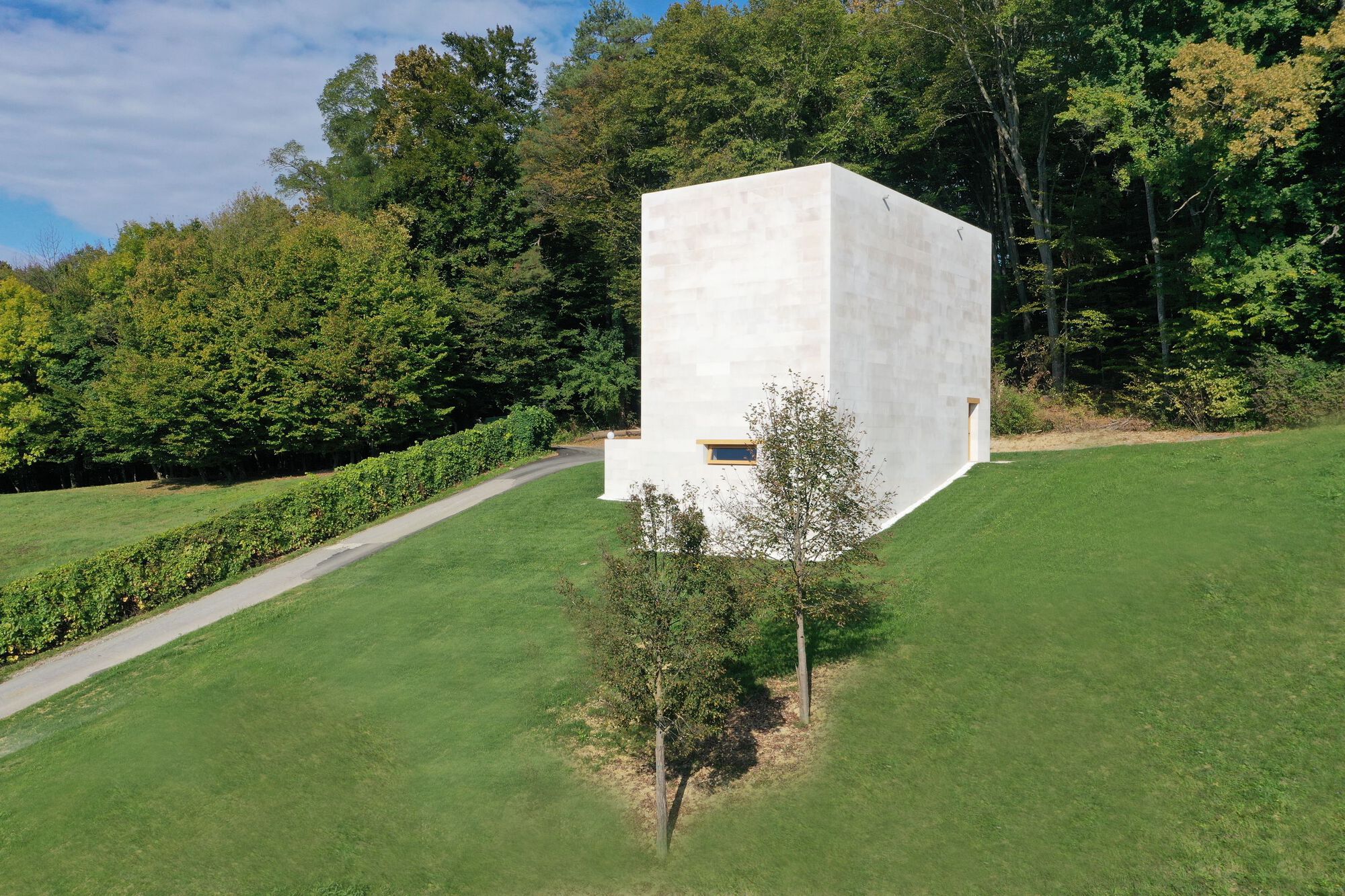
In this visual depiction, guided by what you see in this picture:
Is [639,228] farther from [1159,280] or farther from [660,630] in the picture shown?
[660,630]

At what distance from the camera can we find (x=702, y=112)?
38.5 metres

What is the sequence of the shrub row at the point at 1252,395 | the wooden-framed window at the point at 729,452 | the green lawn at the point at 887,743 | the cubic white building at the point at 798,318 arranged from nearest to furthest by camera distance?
the green lawn at the point at 887,743 < the cubic white building at the point at 798,318 < the wooden-framed window at the point at 729,452 < the shrub row at the point at 1252,395

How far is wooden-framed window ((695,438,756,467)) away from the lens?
19.5 m

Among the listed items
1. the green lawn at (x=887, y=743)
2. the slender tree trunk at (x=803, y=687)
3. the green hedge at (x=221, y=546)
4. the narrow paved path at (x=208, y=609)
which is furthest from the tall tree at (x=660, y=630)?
the green hedge at (x=221, y=546)

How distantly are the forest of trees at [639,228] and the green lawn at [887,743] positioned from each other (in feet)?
38.7

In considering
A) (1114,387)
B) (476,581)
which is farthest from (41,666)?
(1114,387)

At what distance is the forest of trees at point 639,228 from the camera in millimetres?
25172

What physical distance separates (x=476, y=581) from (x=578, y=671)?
5866 millimetres

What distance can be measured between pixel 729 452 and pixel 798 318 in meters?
3.77

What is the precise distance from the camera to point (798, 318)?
18.5 meters

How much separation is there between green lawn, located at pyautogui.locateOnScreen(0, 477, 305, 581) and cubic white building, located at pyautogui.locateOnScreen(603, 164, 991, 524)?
60.2 ft

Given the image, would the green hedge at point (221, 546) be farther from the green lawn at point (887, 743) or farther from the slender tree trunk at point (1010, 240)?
the slender tree trunk at point (1010, 240)

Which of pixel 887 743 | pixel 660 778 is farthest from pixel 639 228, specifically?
pixel 660 778

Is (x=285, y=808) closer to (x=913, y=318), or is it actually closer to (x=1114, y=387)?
(x=913, y=318)
